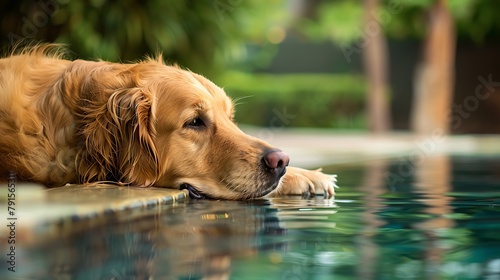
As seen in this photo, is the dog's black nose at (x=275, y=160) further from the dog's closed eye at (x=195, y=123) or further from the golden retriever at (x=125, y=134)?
the dog's closed eye at (x=195, y=123)

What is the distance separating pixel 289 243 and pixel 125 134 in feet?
5.44

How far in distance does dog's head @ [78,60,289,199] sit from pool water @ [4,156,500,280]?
0.18m

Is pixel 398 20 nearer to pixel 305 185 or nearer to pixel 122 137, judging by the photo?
pixel 305 185

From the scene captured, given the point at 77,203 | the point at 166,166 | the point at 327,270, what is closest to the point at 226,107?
the point at 166,166

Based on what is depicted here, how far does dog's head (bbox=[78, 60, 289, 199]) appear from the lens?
397 centimetres

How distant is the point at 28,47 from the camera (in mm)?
4520

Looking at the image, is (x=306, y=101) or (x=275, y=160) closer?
(x=275, y=160)

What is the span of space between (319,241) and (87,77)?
1841 millimetres

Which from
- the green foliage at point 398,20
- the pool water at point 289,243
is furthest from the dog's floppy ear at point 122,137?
the green foliage at point 398,20

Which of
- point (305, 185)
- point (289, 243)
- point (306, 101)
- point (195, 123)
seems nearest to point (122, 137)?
point (195, 123)

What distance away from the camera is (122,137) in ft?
13.4

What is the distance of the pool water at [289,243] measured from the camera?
6.93 ft

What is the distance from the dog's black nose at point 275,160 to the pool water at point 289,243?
0.17 metres

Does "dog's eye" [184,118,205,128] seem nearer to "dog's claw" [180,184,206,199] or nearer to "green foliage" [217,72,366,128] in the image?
"dog's claw" [180,184,206,199]
